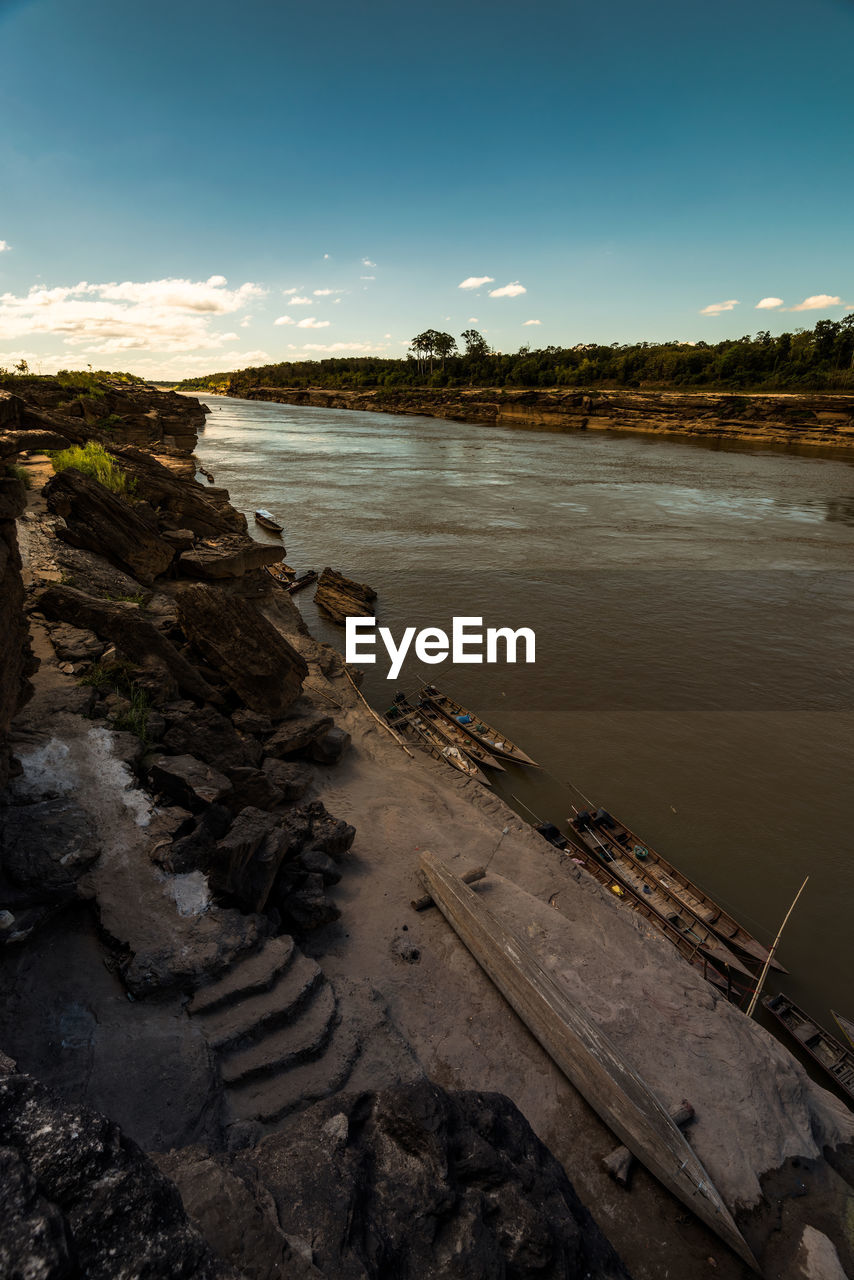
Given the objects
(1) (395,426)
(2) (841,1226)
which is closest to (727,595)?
(2) (841,1226)

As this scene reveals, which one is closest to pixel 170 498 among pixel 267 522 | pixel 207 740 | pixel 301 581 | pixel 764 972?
pixel 301 581

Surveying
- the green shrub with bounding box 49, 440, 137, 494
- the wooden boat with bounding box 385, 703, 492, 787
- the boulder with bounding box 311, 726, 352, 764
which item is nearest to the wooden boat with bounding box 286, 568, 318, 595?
the green shrub with bounding box 49, 440, 137, 494

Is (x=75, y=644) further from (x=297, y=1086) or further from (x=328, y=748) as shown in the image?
(x=297, y=1086)

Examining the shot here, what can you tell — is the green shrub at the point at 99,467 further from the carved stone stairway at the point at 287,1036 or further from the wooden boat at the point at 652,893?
the wooden boat at the point at 652,893

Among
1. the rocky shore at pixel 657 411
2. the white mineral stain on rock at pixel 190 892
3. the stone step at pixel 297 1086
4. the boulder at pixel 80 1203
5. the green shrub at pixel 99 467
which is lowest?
the stone step at pixel 297 1086

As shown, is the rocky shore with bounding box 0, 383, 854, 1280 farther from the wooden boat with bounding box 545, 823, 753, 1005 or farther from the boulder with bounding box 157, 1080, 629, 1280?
the wooden boat with bounding box 545, 823, 753, 1005

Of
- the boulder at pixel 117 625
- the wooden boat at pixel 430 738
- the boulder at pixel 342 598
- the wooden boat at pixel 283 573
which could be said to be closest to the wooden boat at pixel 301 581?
the wooden boat at pixel 283 573
